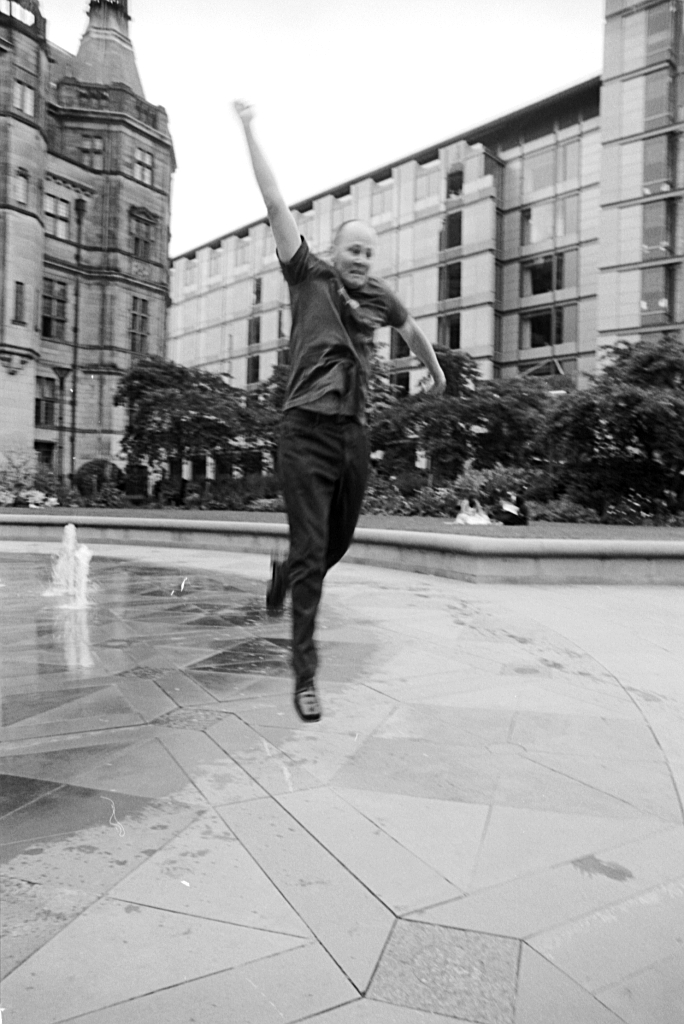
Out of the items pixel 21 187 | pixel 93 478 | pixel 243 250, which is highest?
pixel 243 250

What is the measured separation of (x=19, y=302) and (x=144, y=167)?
12626mm

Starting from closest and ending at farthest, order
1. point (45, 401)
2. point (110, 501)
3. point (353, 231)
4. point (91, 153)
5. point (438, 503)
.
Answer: point (353, 231) < point (438, 503) < point (110, 501) < point (45, 401) < point (91, 153)

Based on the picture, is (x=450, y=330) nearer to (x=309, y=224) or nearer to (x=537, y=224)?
(x=537, y=224)

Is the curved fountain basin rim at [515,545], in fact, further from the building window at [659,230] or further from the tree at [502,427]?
the building window at [659,230]

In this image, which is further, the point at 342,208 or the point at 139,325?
the point at 342,208

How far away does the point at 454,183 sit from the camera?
47.7 m

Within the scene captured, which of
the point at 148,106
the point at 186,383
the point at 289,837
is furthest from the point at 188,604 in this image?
the point at 148,106

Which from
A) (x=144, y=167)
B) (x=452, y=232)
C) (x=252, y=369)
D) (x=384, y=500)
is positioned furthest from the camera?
(x=252, y=369)

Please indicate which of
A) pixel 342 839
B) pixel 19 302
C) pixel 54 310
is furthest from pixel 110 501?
pixel 342 839

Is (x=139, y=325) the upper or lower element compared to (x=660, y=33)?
lower

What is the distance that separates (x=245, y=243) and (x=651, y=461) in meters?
52.5

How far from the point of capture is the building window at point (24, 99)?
116 feet

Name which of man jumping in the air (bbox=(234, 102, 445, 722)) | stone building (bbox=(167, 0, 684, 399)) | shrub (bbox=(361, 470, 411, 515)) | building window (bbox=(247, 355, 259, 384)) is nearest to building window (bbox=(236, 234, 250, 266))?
stone building (bbox=(167, 0, 684, 399))

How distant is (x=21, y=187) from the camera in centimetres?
3622
